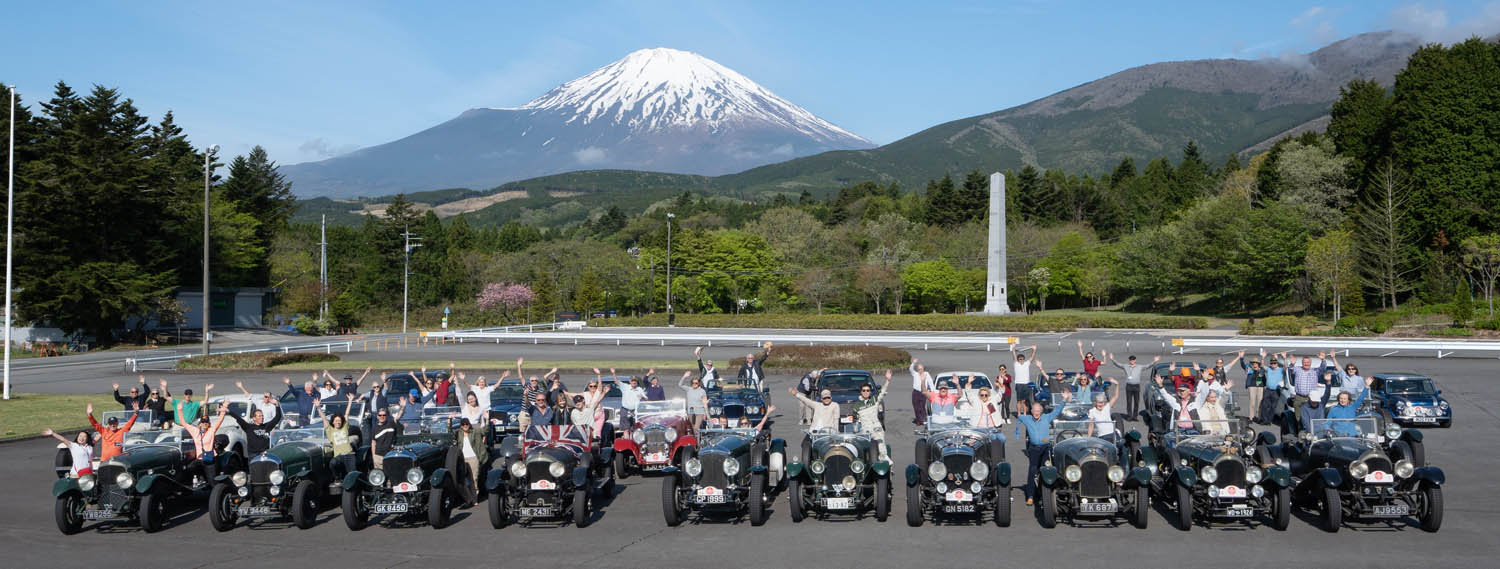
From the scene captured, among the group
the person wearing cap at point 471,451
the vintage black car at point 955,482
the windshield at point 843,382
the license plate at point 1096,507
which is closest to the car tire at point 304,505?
the person wearing cap at point 471,451

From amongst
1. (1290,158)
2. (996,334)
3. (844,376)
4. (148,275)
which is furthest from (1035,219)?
(844,376)

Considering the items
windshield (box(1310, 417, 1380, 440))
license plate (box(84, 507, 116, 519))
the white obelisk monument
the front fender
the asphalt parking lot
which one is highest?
the white obelisk monument

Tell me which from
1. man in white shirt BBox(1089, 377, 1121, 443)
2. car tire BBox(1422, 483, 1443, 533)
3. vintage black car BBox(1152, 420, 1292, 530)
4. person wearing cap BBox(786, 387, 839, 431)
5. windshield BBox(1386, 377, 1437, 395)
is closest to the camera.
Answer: car tire BBox(1422, 483, 1443, 533)

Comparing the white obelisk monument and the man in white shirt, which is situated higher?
the white obelisk monument

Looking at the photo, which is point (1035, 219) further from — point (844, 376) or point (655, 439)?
point (655, 439)

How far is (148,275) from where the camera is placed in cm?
5825

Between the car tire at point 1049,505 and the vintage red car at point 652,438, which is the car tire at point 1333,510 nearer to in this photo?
the car tire at point 1049,505

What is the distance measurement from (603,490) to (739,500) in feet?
8.42

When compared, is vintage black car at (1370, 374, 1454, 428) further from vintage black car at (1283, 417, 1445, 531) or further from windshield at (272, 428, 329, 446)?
windshield at (272, 428, 329, 446)

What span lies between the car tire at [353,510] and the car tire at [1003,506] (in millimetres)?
7974

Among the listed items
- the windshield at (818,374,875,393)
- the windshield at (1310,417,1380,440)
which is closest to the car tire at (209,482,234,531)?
the windshield at (818,374,875,393)

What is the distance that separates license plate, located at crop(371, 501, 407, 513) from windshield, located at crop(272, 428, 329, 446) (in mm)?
1650

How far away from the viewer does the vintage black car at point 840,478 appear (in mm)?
12383

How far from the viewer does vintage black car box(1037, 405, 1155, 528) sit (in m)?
11.9
